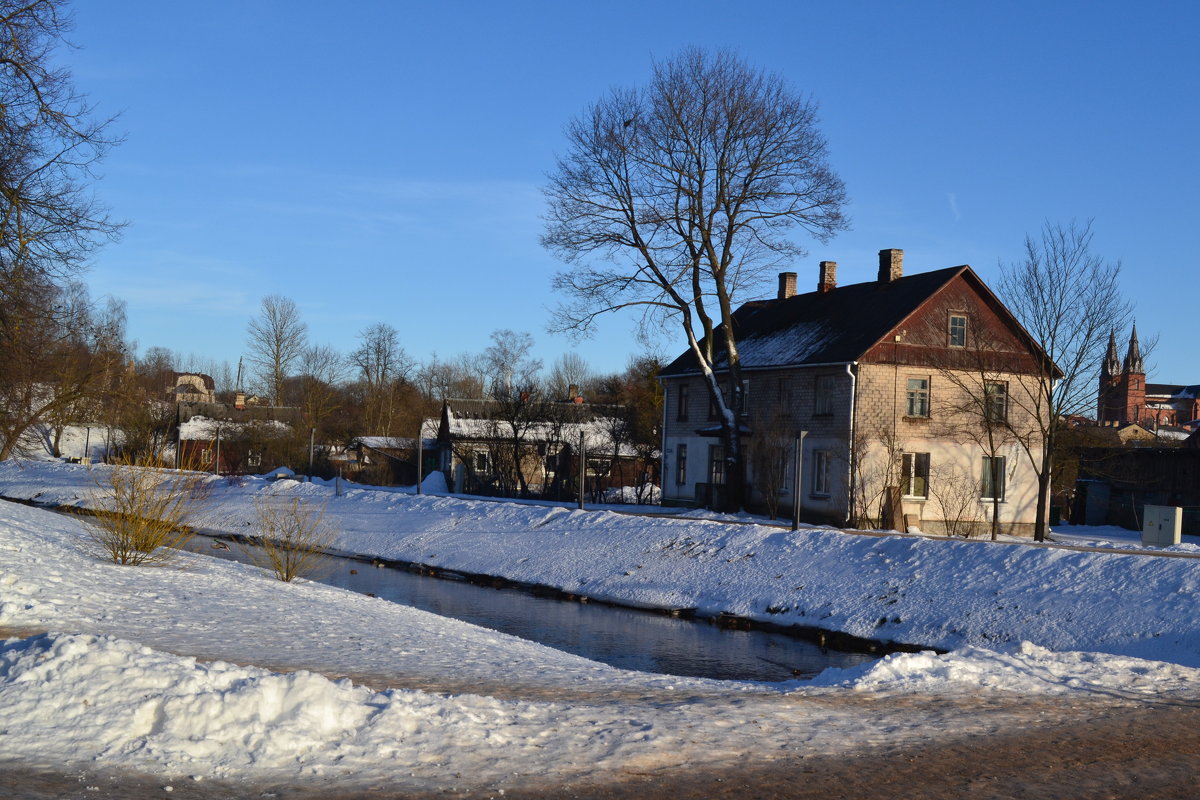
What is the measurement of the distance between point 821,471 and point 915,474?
121 inches

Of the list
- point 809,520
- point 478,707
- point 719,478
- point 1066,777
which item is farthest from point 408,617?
point 719,478

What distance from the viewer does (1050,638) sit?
18359 millimetres

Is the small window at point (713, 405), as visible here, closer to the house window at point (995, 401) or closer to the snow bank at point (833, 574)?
the house window at point (995, 401)

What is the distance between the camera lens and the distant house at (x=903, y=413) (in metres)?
36.1

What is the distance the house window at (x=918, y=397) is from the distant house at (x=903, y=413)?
3cm

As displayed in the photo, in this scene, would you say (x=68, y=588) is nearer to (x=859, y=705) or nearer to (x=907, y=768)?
(x=859, y=705)

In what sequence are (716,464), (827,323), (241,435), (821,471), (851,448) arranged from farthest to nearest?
(241,435) < (716,464) < (827,323) < (821,471) < (851,448)

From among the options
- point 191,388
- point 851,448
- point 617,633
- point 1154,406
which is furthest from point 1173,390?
point 617,633

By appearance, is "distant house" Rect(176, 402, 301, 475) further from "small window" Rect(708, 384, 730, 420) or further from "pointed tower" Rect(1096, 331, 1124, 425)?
"pointed tower" Rect(1096, 331, 1124, 425)

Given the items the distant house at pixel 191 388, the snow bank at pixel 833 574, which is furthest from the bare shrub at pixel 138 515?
the distant house at pixel 191 388

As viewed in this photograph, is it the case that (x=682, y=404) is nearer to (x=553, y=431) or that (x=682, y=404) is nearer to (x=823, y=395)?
(x=553, y=431)

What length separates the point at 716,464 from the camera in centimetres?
4334

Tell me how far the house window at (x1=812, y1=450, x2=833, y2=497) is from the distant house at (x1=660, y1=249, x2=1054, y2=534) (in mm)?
Answer: 48

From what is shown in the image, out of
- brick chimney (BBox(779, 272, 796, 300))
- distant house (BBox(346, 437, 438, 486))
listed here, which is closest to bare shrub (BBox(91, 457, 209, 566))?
brick chimney (BBox(779, 272, 796, 300))
